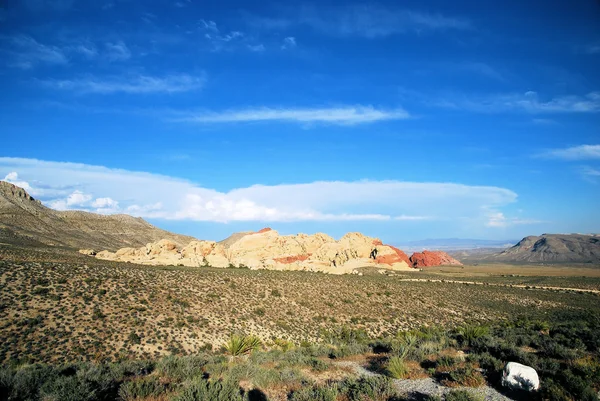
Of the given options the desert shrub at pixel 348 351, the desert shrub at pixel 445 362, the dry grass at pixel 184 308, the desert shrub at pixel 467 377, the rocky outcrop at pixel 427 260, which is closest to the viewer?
the desert shrub at pixel 467 377

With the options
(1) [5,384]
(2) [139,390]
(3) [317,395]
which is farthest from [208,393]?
(1) [5,384]

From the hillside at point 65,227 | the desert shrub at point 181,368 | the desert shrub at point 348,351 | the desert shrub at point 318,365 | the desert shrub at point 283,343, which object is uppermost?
the hillside at point 65,227

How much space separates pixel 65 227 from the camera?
89.1m

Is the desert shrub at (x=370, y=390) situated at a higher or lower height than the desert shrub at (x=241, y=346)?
higher

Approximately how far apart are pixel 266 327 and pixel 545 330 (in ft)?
66.0

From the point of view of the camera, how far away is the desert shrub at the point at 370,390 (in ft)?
32.0

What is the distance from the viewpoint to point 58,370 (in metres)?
11.1

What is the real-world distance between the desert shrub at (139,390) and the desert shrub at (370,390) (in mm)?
5430

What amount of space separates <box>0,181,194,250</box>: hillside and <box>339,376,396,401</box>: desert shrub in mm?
69868

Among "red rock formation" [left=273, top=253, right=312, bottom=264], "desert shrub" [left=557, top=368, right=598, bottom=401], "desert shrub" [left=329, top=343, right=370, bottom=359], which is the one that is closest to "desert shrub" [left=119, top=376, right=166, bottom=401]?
"desert shrub" [left=329, top=343, right=370, bottom=359]

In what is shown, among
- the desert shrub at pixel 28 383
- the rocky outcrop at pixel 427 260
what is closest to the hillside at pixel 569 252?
the rocky outcrop at pixel 427 260

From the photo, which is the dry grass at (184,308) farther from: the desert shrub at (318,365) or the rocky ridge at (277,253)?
the rocky ridge at (277,253)

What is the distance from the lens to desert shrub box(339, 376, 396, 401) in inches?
384

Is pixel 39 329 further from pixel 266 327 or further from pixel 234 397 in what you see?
pixel 234 397
